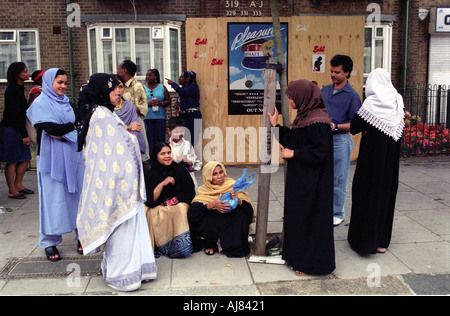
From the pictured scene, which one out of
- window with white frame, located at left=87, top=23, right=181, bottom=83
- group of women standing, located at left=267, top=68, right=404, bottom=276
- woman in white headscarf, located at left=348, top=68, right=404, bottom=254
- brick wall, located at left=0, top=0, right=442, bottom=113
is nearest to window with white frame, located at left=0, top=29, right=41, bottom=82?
brick wall, located at left=0, top=0, right=442, bottom=113

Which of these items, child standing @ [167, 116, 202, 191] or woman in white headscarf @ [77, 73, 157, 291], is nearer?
woman in white headscarf @ [77, 73, 157, 291]

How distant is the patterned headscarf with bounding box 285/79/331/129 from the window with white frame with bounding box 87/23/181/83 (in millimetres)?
9175

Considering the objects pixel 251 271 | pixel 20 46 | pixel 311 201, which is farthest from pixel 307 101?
pixel 20 46

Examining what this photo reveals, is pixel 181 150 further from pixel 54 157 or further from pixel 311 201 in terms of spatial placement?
pixel 311 201

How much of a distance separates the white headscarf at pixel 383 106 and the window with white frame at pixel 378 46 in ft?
32.5

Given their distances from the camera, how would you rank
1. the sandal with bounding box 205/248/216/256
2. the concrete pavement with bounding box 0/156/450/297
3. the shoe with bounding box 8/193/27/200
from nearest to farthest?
the concrete pavement with bounding box 0/156/450/297 → the sandal with bounding box 205/248/216/256 → the shoe with bounding box 8/193/27/200

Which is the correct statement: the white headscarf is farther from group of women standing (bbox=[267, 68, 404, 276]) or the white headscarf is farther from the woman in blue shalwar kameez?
the woman in blue shalwar kameez

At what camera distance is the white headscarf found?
14.4ft

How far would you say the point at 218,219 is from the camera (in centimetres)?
466

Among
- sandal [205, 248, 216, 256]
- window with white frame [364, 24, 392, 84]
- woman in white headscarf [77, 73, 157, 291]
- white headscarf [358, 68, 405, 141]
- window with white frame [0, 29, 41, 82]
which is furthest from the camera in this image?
window with white frame [364, 24, 392, 84]

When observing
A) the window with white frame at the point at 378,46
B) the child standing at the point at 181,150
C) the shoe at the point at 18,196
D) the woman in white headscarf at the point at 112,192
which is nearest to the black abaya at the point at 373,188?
the child standing at the point at 181,150

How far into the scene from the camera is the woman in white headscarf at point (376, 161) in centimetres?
441

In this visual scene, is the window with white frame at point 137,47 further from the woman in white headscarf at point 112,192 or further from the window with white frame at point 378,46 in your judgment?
the woman in white headscarf at point 112,192

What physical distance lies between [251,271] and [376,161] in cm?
167
